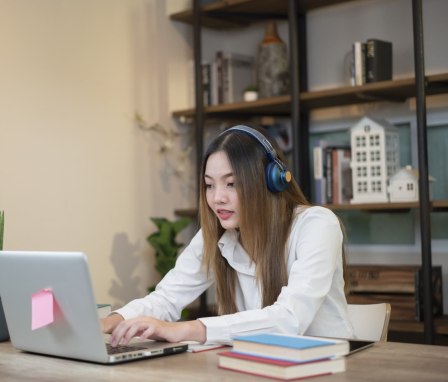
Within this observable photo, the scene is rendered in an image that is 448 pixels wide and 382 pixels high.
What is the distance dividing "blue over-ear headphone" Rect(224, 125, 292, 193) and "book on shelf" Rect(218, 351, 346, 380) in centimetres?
65

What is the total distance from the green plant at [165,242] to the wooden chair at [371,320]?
5.55ft

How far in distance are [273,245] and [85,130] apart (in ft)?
5.77

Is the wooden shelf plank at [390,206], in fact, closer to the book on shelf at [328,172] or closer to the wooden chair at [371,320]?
the book on shelf at [328,172]

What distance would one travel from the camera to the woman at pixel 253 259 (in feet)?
6.01

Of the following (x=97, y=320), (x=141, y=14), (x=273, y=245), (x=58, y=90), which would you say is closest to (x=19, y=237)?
(x=58, y=90)

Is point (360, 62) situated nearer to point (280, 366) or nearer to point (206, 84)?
point (206, 84)

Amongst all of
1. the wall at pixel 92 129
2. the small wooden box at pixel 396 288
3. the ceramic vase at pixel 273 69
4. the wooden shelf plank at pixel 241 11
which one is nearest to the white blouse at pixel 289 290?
the small wooden box at pixel 396 288

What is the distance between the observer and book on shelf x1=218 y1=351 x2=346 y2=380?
139cm

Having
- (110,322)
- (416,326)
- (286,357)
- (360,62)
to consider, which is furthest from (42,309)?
(360,62)

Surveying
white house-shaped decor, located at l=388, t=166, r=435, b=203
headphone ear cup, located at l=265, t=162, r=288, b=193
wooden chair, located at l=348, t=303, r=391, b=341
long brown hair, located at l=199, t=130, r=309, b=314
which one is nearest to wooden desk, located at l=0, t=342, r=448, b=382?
wooden chair, located at l=348, t=303, r=391, b=341

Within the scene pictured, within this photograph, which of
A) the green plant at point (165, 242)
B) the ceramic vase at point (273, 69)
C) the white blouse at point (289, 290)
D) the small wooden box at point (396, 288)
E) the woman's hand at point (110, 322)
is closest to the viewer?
the white blouse at point (289, 290)

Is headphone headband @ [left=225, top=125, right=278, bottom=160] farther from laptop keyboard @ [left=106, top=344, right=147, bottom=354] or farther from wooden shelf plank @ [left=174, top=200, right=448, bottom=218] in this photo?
wooden shelf plank @ [left=174, top=200, right=448, bottom=218]

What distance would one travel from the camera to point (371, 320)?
206 centimetres

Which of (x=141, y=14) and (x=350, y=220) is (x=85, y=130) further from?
(x=350, y=220)
